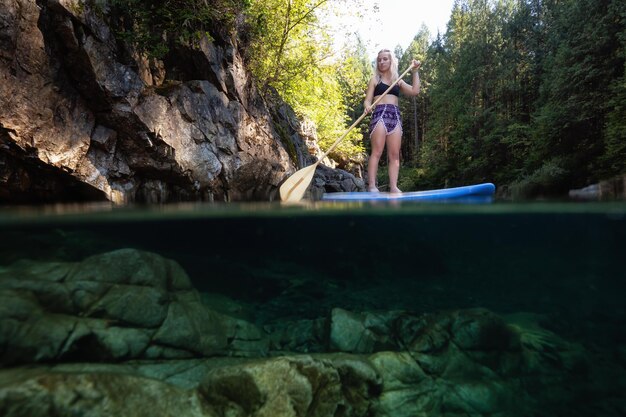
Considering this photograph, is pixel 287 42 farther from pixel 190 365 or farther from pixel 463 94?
pixel 463 94

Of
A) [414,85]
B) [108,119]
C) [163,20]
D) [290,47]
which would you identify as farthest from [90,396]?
[290,47]

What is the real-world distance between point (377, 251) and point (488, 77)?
3314cm

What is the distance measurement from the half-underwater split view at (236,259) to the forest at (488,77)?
2.83ft

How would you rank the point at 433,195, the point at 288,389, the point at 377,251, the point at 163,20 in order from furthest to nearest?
1. the point at 163,20
2. the point at 377,251
3. the point at 433,195
4. the point at 288,389

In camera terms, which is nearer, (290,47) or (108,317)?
(108,317)

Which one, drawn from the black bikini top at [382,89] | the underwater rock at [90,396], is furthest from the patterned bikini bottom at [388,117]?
the underwater rock at [90,396]

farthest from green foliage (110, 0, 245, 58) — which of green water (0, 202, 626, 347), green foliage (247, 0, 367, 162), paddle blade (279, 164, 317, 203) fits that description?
green water (0, 202, 626, 347)

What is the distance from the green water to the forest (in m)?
7.03

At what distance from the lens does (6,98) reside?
820 centimetres

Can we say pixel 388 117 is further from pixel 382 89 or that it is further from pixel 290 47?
pixel 290 47

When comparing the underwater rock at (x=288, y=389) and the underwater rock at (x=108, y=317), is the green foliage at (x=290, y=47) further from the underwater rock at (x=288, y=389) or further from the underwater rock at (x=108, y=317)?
the underwater rock at (x=288, y=389)

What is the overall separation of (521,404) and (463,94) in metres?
36.6

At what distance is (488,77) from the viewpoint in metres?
36.1

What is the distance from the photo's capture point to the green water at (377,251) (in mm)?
7156
